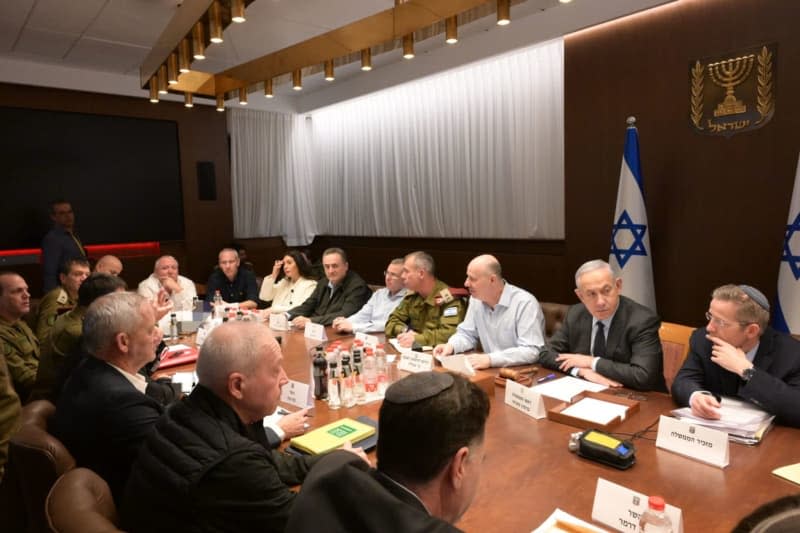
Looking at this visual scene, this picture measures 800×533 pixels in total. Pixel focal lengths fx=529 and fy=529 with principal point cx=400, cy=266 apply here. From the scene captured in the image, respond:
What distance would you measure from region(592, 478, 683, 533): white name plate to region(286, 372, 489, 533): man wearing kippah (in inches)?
18.4

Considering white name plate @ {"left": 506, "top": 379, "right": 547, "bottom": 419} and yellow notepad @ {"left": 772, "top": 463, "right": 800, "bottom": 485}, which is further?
white name plate @ {"left": 506, "top": 379, "right": 547, "bottom": 419}

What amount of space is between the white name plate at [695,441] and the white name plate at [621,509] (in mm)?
362

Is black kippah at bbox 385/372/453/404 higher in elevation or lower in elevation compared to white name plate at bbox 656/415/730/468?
higher

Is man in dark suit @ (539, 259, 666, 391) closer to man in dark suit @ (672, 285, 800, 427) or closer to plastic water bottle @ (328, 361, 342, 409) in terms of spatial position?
man in dark suit @ (672, 285, 800, 427)

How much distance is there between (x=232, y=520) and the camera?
1.27m

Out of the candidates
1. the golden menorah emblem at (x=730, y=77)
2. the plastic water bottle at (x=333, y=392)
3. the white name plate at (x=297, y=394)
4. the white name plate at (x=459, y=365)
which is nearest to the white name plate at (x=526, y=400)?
the white name plate at (x=459, y=365)

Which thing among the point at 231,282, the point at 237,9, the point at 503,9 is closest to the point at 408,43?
the point at 503,9

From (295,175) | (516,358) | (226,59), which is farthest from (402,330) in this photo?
(295,175)

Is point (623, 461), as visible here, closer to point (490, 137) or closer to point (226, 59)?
point (490, 137)

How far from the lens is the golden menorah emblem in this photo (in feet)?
12.0

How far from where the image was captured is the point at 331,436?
186 centimetres

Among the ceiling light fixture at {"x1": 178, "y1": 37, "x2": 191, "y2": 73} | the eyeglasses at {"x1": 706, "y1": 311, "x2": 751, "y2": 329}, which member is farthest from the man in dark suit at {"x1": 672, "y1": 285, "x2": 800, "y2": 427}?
the ceiling light fixture at {"x1": 178, "y1": 37, "x2": 191, "y2": 73}

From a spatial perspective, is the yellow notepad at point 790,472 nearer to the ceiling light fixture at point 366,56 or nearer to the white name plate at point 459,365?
the white name plate at point 459,365

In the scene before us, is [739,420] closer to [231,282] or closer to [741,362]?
[741,362]
